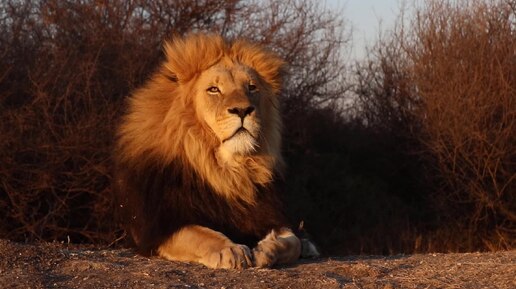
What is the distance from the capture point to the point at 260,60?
19.8 ft

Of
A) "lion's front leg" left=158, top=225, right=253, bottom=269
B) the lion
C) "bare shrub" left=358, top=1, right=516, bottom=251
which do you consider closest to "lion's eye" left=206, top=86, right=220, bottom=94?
the lion

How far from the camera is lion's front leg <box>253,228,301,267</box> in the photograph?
17.0ft

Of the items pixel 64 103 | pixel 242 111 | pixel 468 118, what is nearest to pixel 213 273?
pixel 242 111

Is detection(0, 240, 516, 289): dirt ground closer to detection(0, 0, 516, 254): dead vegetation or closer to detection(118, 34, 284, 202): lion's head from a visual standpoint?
detection(118, 34, 284, 202): lion's head

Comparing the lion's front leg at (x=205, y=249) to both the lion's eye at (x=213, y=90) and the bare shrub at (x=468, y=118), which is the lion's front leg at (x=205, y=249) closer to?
the lion's eye at (x=213, y=90)

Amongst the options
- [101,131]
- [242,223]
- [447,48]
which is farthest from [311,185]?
[242,223]

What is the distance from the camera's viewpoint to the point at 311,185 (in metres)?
16.5

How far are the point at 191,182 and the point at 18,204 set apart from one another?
621cm

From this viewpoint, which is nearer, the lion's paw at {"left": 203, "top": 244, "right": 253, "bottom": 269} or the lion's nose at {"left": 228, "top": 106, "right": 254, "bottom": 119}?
the lion's paw at {"left": 203, "top": 244, "right": 253, "bottom": 269}

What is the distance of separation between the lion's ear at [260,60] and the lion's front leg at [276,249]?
0.97 m

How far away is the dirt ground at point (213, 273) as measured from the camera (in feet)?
15.2

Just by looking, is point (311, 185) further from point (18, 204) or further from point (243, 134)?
point (243, 134)

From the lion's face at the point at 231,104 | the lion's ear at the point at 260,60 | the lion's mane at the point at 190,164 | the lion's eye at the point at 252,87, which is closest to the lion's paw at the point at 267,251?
the lion's mane at the point at 190,164

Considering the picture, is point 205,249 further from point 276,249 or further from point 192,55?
point 192,55
